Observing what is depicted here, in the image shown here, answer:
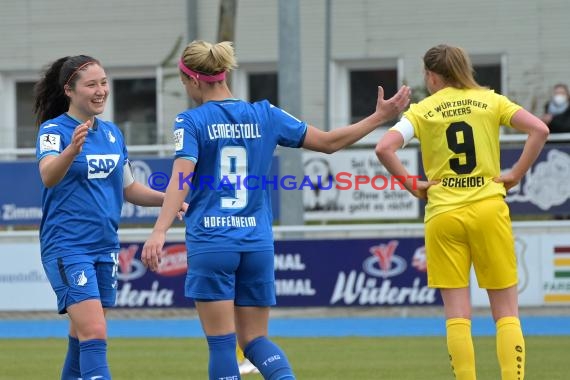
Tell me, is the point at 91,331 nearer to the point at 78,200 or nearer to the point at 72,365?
the point at 72,365

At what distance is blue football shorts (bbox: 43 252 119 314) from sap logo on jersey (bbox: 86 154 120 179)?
445 mm

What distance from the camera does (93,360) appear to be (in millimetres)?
6492

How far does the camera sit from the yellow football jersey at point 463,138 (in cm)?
687

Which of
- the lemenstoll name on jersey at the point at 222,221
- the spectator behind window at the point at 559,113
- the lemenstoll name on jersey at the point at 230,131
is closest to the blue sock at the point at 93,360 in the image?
the lemenstoll name on jersey at the point at 222,221

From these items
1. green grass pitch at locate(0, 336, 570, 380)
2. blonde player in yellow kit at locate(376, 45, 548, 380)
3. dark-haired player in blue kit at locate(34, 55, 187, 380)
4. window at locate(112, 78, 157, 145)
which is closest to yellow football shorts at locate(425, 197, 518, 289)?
blonde player in yellow kit at locate(376, 45, 548, 380)

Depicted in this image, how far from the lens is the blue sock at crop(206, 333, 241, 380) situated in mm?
6113

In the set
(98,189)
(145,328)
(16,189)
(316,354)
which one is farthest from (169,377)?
(16,189)

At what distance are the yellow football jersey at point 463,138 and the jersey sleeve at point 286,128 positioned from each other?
2.97 ft

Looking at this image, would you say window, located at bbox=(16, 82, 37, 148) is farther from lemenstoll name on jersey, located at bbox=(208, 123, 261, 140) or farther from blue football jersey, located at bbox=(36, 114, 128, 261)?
lemenstoll name on jersey, located at bbox=(208, 123, 261, 140)

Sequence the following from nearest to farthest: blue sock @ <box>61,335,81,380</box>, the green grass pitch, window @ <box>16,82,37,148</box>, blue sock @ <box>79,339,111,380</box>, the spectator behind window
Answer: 1. blue sock @ <box>79,339,111,380</box>
2. blue sock @ <box>61,335,81,380</box>
3. the green grass pitch
4. the spectator behind window
5. window @ <box>16,82,37,148</box>

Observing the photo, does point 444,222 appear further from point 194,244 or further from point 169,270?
point 169,270

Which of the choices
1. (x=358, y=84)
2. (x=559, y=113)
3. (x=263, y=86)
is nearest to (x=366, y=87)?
(x=358, y=84)

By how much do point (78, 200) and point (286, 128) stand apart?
4.07 feet

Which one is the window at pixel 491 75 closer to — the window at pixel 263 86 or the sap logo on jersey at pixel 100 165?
the window at pixel 263 86
